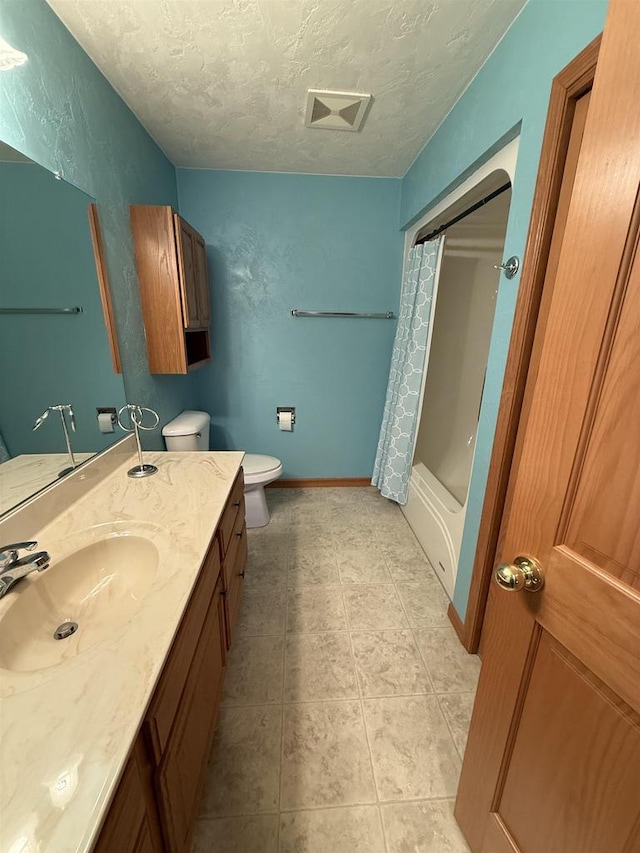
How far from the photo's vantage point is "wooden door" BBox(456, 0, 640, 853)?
1.61ft

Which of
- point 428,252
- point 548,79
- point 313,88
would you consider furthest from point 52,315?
point 428,252

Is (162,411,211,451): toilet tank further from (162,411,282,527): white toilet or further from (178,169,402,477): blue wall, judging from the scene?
(178,169,402,477): blue wall

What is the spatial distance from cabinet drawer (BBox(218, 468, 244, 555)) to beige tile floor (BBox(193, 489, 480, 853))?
58 cm

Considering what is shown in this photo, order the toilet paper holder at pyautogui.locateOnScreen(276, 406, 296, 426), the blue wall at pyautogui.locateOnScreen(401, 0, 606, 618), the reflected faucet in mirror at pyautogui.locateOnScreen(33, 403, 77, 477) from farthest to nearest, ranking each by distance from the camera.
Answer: the toilet paper holder at pyautogui.locateOnScreen(276, 406, 296, 426)
the reflected faucet in mirror at pyautogui.locateOnScreen(33, 403, 77, 477)
the blue wall at pyautogui.locateOnScreen(401, 0, 606, 618)

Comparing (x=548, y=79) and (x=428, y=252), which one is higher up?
(x=548, y=79)

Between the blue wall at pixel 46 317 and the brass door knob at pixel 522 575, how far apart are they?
1.32 meters

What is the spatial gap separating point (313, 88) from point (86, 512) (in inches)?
75.9

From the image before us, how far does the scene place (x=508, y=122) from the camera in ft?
3.79

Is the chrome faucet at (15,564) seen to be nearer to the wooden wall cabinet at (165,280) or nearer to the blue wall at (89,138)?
the blue wall at (89,138)

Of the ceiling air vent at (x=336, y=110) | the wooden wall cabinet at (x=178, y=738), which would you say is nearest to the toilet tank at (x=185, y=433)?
the wooden wall cabinet at (x=178, y=738)

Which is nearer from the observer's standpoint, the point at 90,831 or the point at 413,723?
the point at 90,831

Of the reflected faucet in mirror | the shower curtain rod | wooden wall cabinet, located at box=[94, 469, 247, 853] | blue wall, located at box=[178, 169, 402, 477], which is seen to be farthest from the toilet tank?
the shower curtain rod

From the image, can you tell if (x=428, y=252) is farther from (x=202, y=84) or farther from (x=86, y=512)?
(x=86, y=512)

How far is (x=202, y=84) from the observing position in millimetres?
1444
